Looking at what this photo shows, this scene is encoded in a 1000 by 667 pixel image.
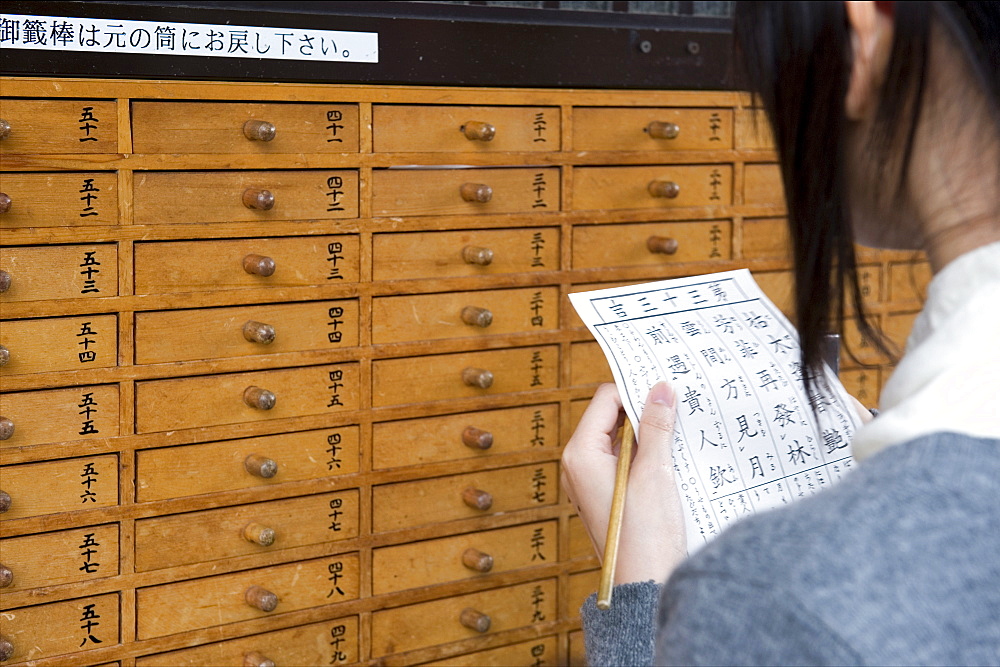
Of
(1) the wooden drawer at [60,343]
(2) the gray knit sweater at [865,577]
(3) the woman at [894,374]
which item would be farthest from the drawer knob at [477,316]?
(2) the gray knit sweater at [865,577]

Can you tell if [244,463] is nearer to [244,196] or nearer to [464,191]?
[244,196]

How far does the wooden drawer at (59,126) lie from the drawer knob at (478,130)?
1.48 ft

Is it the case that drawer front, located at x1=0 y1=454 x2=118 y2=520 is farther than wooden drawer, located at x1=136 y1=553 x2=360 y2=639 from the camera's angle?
No

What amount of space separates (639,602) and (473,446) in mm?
849

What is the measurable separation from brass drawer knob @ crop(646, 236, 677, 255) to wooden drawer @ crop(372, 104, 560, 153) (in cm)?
21

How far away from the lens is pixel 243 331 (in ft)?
4.39

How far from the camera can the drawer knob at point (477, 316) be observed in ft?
4.80

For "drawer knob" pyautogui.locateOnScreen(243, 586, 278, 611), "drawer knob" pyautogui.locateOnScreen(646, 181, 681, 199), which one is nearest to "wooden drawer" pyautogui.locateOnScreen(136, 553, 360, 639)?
"drawer knob" pyautogui.locateOnScreen(243, 586, 278, 611)

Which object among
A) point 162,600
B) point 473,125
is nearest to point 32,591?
point 162,600

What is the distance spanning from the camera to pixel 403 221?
1427 millimetres

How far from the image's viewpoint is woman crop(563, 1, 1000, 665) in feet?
1.40

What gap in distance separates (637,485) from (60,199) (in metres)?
0.79

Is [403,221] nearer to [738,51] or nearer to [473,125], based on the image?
[473,125]

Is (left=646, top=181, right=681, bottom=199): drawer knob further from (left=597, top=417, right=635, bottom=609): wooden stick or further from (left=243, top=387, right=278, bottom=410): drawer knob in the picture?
(left=597, top=417, right=635, bottom=609): wooden stick
